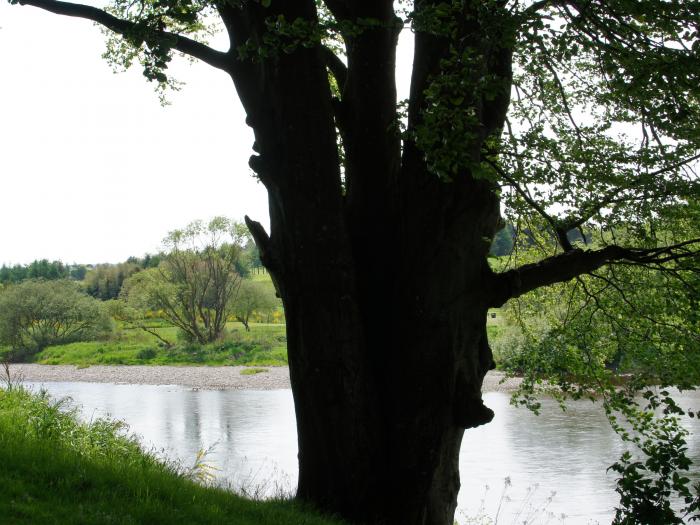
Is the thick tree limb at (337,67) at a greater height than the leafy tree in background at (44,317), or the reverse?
the thick tree limb at (337,67)

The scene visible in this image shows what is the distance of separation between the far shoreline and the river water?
5007 millimetres

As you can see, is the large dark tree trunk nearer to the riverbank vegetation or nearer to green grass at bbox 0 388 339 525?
green grass at bbox 0 388 339 525

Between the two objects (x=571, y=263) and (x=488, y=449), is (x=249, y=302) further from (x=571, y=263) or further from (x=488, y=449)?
(x=571, y=263)

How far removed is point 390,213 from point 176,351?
42.5m

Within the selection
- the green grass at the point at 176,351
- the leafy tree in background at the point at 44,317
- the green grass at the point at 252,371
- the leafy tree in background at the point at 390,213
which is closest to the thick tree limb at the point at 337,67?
the leafy tree in background at the point at 390,213

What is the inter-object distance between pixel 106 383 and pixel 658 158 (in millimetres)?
34608

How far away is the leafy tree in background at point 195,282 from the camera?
151 feet

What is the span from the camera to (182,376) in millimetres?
39000

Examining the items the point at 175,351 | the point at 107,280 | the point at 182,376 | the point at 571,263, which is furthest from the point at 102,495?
the point at 107,280

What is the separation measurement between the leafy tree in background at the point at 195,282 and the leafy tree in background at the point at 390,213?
40359 mm

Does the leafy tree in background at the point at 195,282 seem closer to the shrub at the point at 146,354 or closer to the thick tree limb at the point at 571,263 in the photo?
the shrub at the point at 146,354

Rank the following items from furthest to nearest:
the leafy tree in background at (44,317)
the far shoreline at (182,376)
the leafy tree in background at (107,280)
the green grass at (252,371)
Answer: the leafy tree in background at (107,280), the leafy tree in background at (44,317), the green grass at (252,371), the far shoreline at (182,376)

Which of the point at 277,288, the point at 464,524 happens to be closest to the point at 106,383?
the point at 464,524

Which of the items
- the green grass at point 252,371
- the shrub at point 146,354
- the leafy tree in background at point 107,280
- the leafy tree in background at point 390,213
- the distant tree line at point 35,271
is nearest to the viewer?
the leafy tree in background at point 390,213
